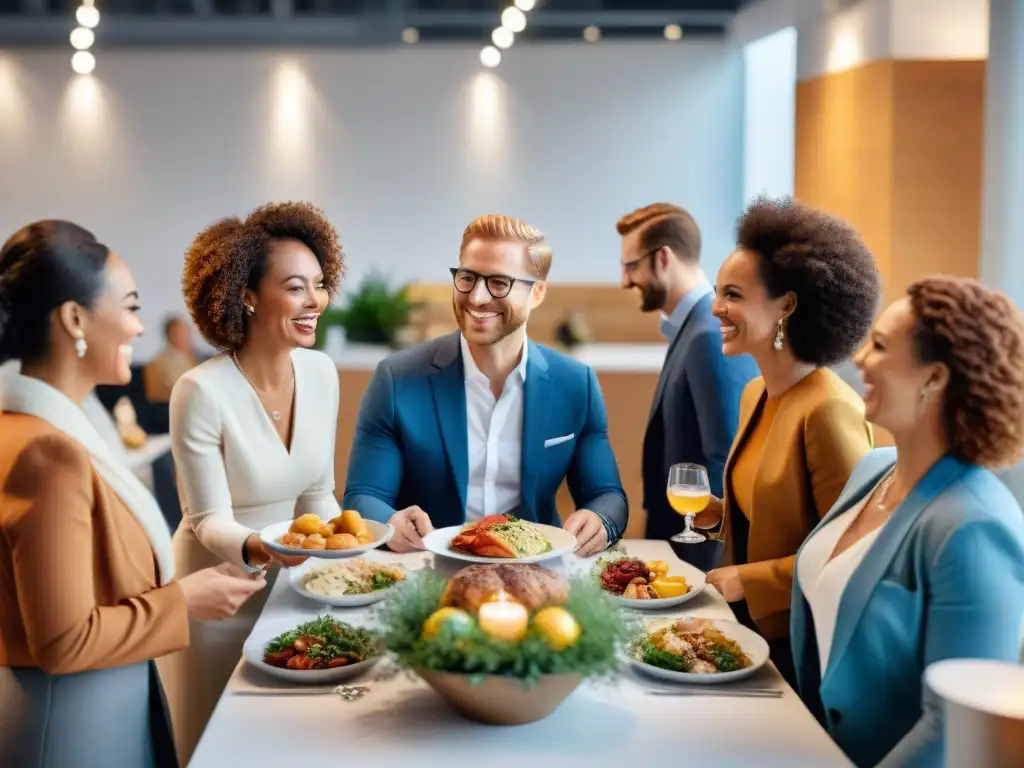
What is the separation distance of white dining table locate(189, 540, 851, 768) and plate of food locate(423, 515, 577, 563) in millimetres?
371

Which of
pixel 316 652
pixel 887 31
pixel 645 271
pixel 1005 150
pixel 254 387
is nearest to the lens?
pixel 316 652

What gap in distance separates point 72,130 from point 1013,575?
868 cm

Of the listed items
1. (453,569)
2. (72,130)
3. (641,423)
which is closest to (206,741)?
(453,569)

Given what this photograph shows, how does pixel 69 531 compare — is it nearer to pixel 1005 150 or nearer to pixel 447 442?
pixel 447 442

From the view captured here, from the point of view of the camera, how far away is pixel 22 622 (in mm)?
1806

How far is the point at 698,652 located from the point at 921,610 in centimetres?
40

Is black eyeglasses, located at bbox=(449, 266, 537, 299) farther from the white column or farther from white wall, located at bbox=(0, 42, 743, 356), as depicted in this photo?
white wall, located at bbox=(0, 42, 743, 356)

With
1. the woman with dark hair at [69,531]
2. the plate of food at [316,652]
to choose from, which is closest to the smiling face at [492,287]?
the plate of food at [316,652]

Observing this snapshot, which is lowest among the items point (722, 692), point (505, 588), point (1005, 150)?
point (722, 692)

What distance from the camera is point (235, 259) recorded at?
103 inches

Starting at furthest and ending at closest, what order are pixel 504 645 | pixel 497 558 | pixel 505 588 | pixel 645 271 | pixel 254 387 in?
pixel 645 271, pixel 254 387, pixel 497 558, pixel 505 588, pixel 504 645

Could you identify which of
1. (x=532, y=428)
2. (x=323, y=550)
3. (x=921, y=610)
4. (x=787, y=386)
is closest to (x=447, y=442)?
(x=532, y=428)

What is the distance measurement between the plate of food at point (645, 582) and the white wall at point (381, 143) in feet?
21.8

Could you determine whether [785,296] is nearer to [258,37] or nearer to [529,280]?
[529,280]
